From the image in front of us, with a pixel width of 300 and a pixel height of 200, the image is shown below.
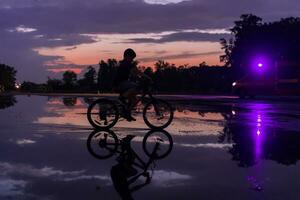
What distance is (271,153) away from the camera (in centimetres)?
1103

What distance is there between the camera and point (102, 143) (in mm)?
12773

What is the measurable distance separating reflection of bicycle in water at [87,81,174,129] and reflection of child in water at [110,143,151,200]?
5222 millimetres

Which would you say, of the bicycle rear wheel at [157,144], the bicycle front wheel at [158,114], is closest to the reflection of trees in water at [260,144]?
the bicycle rear wheel at [157,144]

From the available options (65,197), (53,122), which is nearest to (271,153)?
(65,197)

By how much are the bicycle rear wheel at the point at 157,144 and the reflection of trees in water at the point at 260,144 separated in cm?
120

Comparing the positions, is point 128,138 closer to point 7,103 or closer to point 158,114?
point 158,114

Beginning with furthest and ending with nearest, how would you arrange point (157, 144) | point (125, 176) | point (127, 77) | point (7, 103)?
point (7, 103)
point (127, 77)
point (157, 144)
point (125, 176)

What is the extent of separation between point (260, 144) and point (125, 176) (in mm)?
4707

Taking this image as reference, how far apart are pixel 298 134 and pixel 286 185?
6.87 meters

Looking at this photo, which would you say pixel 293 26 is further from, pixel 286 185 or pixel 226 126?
pixel 286 185

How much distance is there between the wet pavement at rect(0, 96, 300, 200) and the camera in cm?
739

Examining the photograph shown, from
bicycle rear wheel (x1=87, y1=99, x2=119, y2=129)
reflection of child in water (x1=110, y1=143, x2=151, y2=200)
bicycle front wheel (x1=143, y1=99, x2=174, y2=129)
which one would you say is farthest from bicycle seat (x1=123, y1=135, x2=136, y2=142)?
reflection of child in water (x1=110, y1=143, x2=151, y2=200)

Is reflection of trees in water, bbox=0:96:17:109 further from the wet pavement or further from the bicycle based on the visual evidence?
the bicycle

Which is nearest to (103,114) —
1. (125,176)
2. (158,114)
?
(158,114)
